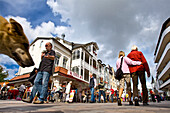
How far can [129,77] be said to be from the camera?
411 centimetres

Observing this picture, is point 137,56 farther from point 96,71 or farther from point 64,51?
point 96,71

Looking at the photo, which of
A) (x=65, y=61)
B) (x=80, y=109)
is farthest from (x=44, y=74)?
(x=65, y=61)

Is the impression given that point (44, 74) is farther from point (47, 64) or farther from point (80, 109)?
point (80, 109)

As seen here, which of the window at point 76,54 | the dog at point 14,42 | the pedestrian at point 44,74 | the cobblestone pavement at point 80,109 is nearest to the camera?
the cobblestone pavement at point 80,109

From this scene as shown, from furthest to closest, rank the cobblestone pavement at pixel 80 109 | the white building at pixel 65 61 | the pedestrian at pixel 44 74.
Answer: the white building at pixel 65 61 < the pedestrian at pixel 44 74 < the cobblestone pavement at pixel 80 109

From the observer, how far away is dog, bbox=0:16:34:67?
1935mm

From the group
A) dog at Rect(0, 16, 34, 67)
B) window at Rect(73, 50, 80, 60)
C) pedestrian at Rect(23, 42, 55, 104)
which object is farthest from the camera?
window at Rect(73, 50, 80, 60)

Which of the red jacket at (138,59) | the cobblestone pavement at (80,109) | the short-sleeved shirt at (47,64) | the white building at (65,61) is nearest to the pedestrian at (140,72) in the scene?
the red jacket at (138,59)

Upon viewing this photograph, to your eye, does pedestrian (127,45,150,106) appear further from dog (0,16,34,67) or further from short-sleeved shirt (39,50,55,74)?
dog (0,16,34,67)

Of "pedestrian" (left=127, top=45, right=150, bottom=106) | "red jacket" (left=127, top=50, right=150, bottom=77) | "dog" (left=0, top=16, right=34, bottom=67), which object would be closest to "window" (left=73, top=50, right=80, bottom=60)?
"red jacket" (left=127, top=50, right=150, bottom=77)

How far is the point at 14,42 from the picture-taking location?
6.69 ft

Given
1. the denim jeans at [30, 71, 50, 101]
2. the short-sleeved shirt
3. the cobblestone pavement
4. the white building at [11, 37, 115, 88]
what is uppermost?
the white building at [11, 37, 115, 88]

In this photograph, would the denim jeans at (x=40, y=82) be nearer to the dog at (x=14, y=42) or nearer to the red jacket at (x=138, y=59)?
the dog at (x=14, y=42)

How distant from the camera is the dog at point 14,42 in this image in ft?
6.35
